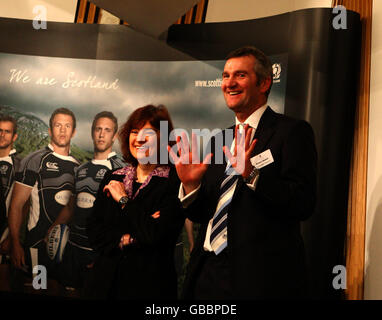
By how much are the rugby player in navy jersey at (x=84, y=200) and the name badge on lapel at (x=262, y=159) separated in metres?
1.89

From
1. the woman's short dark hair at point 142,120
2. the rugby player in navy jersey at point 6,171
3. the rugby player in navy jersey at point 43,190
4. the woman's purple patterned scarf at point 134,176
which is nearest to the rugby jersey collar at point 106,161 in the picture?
the rugby player in navy jersey at point 43,190

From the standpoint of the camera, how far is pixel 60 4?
465cm

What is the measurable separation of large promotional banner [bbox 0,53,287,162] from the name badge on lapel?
171 centimetres

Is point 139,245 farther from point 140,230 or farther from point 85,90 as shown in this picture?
point 85,90

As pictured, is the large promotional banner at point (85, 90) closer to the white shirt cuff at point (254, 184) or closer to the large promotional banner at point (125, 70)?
the large promotional banner at point (125, 70)

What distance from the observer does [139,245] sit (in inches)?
102

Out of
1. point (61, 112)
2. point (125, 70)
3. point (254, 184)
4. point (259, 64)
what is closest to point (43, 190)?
point (61, 112)

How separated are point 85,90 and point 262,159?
2.24m

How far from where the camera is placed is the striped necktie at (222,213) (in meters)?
2.23

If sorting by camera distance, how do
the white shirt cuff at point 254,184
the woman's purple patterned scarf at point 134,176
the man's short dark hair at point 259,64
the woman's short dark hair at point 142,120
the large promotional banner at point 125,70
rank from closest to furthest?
1. the white shirt cuff at point 254,184
2. the man's short dark hair at point 259,64
3. the woman's purple patterned scarf at point 134,176
4. the woman's short dark hair at point 142,120
5. the large promotional banner at point 125,70

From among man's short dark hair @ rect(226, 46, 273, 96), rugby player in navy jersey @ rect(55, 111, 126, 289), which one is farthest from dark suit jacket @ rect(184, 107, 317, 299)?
rugby player in navy jersey @ rect(55, 111, 126, 289)

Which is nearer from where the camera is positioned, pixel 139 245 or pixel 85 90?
pixel 139 245

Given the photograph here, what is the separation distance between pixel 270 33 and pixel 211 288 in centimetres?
218

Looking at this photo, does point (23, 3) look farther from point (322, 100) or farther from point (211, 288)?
point (211, 288)
